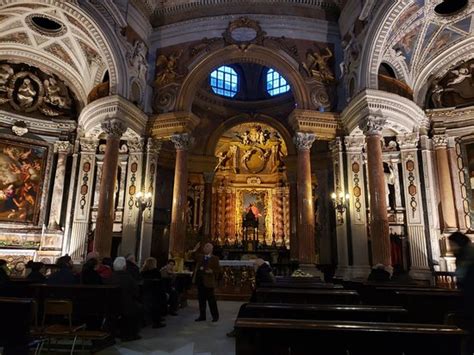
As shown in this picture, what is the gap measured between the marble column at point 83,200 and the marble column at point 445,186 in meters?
12.9

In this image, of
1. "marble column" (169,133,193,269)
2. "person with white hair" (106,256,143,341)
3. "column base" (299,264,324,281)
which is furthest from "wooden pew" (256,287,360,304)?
"marble column" (169,133,193,269)

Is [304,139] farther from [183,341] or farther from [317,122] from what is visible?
[183,341]

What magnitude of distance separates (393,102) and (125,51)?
31.4 feet

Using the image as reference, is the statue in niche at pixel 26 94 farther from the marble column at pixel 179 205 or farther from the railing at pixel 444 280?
the railing at pixel 444 280

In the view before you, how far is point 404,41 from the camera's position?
12.6m

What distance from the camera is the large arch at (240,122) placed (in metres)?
17.7

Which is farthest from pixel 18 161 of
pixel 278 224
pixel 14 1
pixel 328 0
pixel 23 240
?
pixel 328 0

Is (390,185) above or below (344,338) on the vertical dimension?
Answer: above

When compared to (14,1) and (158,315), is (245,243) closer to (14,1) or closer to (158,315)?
(158,315)

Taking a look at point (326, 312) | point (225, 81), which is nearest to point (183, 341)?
point (326, 312)

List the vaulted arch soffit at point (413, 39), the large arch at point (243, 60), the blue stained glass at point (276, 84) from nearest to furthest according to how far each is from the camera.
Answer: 1. the vaulted arch soffit at point (413, 39)
2. the large arch at point (243, 60)
3. the blue stained glass at point (276, 84)

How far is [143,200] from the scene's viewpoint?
41.8 feet

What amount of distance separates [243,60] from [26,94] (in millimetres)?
8751

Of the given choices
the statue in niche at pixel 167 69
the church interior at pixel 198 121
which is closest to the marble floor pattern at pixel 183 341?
the church interior at pixel 198 121
